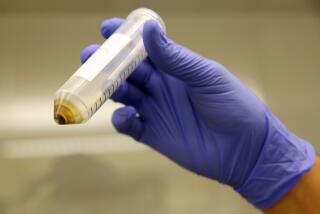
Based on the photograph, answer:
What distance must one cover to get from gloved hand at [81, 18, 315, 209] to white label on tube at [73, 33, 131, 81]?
70mm

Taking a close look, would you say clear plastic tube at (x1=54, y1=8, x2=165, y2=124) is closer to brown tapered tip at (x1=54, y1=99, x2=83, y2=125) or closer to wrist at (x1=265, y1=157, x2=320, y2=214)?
brown tapered tip at (x1=54, y1=99, x2=83, y2=125)

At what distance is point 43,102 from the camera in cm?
116

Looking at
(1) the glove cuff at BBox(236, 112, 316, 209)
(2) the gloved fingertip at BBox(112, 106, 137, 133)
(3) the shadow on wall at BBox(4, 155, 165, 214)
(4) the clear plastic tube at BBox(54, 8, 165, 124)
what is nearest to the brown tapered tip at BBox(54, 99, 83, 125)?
(4) the clear plastic tube at BBox(54, 8, 165, 124)

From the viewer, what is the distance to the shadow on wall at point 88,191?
42.2 inches

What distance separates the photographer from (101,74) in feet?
2.09

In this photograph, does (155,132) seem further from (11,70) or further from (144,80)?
(11,70)

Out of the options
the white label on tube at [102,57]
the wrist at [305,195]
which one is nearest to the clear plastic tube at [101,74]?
the white label on tube at [102,57]

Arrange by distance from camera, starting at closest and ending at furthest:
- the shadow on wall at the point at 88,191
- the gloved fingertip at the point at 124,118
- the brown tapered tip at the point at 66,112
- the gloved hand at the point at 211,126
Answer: the brown tapered tip at the point at 66,112, the gloved hand at the point at 211,126, the gloved fingertip at the point at 124,118, the shadow on wall at the point at 88,191

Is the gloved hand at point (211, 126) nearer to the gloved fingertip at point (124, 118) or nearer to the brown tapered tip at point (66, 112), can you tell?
the gloved fingertip at point (124, 118)

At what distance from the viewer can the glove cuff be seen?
2.68ft

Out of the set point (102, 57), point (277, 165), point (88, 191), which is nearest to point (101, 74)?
point (102, 57)

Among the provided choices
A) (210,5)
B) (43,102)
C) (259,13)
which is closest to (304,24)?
(259,13)

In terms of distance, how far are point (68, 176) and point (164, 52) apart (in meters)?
0.56

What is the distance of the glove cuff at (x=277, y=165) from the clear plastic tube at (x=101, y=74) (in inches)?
12.8
